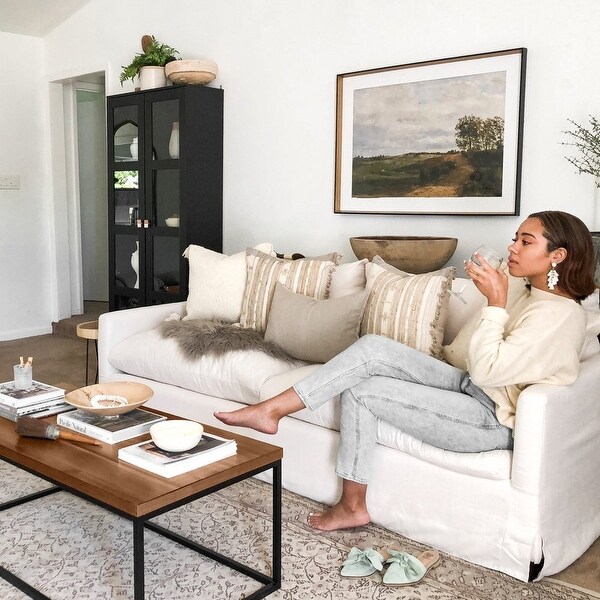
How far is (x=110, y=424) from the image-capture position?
6.98 feet

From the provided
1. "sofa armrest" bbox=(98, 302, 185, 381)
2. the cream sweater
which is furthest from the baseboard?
the cream sweater

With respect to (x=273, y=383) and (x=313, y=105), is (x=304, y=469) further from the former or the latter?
(x=313, y=105)

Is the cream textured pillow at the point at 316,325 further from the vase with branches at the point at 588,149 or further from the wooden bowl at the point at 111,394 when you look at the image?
the vase with branches at the point at 588,149

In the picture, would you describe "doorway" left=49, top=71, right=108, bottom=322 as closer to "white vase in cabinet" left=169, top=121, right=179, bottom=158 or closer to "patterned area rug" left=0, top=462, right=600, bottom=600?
"white vase in cabinet" left=169, top=121, right=179, bottom=158

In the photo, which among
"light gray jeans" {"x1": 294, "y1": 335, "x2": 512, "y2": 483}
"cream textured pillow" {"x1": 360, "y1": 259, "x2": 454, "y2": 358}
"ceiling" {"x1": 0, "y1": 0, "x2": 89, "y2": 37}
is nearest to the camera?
"light gray jeans" {"x1": 294, "y1": 335, "x2": 512, "y2": 483}

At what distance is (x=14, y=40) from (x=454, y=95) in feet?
12.0

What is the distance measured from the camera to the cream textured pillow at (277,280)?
3180 millimetres

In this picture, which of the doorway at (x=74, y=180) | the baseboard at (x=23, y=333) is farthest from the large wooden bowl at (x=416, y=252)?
the baseboard at (x=23, y=333)

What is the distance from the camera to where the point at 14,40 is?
17.7ft

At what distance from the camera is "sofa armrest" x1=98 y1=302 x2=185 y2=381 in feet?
11.1

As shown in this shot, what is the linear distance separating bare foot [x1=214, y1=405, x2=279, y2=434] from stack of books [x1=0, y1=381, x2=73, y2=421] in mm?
529

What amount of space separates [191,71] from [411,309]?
2.29 metres

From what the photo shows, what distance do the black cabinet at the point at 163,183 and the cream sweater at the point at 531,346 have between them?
8.28ft

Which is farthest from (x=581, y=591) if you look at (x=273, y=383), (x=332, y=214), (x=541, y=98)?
(x=332, y=214)
